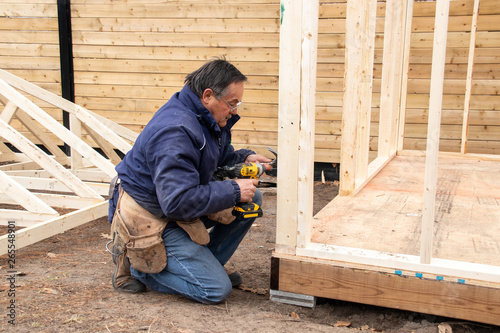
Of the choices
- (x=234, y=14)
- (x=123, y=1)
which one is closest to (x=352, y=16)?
(x=234, y=14)

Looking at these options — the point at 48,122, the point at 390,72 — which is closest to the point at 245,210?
the point at 48,122

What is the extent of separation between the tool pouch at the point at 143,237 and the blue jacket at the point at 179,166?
0.19 feet

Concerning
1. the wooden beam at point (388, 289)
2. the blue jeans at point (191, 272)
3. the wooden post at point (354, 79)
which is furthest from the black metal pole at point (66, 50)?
the wooden beam at point (388, 289)

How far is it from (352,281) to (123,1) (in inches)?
244

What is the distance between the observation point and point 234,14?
6.89 m

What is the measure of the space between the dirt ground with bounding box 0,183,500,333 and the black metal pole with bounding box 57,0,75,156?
15.5 ft

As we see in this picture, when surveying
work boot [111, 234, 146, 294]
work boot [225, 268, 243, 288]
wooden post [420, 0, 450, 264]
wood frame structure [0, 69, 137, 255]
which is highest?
wooden post [420, 0, 450, 264]

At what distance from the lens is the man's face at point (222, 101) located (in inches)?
106

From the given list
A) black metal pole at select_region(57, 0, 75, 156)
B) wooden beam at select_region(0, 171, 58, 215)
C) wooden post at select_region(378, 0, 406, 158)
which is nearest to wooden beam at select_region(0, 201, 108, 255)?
wooden beam at select_region(0, 171, 58, 215)

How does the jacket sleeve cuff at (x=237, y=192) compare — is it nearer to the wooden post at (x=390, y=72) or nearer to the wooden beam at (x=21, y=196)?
the wooden beam at (x=21, y=196)

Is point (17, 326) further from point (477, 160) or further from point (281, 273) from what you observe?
point (477, 160)

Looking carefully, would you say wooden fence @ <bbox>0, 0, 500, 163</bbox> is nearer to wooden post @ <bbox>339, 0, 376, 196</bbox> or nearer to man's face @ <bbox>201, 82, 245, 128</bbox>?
wooden post @ <bbox>339, 0, 376, 196</bbox>

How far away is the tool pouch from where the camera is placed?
8.77 feet

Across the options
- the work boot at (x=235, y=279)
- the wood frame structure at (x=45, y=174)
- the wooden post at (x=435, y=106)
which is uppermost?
the wooden post at (x=435, y=106)
